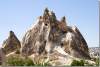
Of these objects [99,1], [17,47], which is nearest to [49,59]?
[17,47]

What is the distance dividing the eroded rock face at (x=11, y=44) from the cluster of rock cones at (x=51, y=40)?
2787mm

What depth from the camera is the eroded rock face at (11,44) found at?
6962 cm

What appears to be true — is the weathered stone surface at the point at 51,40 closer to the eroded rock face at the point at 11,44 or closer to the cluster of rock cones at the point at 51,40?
the cluster of rock cones at the point at 51,40

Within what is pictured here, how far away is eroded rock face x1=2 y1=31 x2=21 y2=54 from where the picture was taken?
228 ft

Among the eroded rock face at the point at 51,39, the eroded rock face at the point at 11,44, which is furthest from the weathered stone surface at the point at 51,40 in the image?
the eroded rock face at the point at 11,44

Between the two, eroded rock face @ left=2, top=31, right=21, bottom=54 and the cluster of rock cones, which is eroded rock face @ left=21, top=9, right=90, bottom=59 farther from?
eroded rock face @ left=2, top=31, right=21, bottom=54

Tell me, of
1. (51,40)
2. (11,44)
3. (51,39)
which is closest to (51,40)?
(51,40)

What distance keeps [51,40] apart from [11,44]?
10096mm

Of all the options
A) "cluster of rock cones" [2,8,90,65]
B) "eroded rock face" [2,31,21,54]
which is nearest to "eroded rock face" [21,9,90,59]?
"cluster of rock cones" [2,8,90,65]

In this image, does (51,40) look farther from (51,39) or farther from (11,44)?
(11,44)

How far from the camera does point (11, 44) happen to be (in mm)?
70188

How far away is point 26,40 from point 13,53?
181 inches

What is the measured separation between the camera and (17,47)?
70.8 metres

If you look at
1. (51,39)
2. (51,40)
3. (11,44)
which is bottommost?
(51,40)
